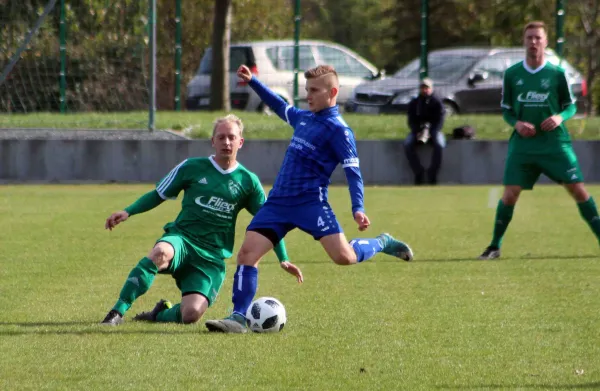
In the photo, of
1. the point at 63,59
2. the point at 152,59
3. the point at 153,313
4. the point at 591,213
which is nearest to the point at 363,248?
the point at 153,313

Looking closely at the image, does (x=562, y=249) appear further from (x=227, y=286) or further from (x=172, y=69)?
(x=172, y=69)

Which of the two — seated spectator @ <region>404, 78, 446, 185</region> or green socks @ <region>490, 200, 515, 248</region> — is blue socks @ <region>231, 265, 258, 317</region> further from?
seated spectator @ <region>404, 78, 446, 185</region>

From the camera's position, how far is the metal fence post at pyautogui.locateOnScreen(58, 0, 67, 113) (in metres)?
21.3

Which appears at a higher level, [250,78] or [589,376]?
[250,78]

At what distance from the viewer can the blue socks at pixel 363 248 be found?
307 inches

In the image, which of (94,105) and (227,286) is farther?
(94,105)

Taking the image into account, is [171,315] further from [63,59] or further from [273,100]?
[63,59]

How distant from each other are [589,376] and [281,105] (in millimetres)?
3022

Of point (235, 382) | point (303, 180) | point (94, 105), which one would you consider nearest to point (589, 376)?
point (235, 382)

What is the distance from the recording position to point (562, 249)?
11.7 m

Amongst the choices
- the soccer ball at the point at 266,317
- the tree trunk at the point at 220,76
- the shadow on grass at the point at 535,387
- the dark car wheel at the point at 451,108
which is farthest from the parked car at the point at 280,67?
the shadow on grass at the point at 535,387

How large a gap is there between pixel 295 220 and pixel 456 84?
623 inches

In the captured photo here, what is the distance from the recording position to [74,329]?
7.10 m

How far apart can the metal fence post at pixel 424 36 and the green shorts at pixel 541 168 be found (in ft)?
35.4
